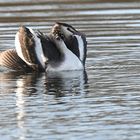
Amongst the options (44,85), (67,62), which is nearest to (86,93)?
(44,85)

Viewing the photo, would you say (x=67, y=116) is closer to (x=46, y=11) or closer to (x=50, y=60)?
(x=50, y=60)

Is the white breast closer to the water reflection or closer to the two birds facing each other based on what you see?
the two birds facing each other

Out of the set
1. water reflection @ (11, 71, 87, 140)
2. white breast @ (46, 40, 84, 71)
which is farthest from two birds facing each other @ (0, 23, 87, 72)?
water reflection @ (11, 71, 87, 140)

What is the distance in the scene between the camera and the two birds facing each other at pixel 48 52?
1619cm

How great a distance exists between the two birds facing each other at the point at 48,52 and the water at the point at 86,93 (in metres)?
0.22

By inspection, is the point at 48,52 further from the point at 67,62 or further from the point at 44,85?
the point at 44,85

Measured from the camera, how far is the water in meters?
11.6

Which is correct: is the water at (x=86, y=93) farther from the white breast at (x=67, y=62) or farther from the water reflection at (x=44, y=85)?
the white breast at (x=67, y=62)

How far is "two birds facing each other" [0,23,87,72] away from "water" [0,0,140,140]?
0.22 m

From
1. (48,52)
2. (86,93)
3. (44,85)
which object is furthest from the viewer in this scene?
(48,52)

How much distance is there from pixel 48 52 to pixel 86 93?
237 cm

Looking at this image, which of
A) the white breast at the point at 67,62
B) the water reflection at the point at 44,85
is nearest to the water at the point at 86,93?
the water reflection at the point at 44,85

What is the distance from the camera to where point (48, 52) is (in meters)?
16.2

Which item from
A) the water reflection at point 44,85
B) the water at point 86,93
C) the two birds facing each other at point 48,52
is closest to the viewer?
the water at point 86,93
